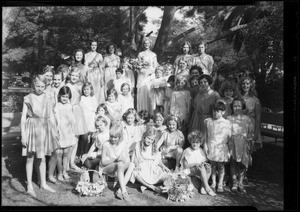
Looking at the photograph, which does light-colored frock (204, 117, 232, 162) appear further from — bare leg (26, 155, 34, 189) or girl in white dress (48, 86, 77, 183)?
bare leg (26, 155, 34, 189)

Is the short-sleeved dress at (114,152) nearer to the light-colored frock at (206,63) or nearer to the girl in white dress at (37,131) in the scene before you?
the girl in white dress at (37,131)

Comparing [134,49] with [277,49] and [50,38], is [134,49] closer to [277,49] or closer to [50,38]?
[50,38]

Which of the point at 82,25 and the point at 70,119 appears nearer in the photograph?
the point at 70,119

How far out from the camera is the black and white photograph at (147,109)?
5105 millimetres

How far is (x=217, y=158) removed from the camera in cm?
522

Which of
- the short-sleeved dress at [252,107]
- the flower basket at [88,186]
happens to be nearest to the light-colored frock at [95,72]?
the flower basket at [88,186]

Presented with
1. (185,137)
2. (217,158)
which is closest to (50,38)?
(185,137)

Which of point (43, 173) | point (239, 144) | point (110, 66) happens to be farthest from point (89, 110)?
point (239, 144)

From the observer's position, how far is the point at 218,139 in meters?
5.29

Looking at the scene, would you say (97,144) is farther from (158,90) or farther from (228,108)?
(228,108)

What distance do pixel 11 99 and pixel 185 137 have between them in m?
3.20

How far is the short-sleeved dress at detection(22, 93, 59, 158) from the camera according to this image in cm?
498

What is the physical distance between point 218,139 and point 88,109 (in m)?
2.30

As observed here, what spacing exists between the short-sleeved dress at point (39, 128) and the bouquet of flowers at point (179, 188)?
6.13 ft
